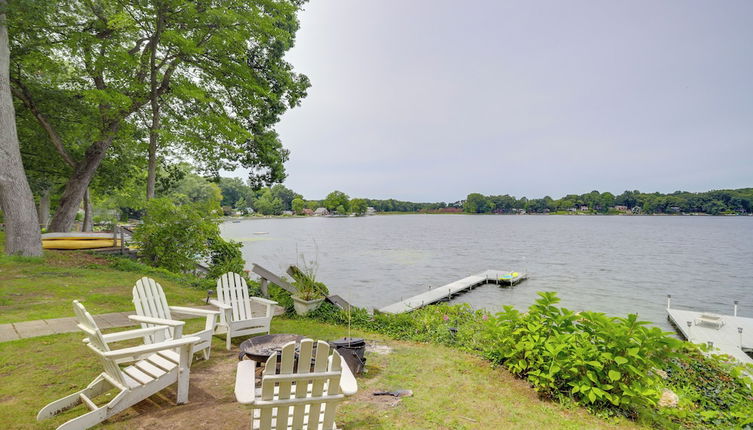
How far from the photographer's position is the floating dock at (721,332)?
1215 centimetres

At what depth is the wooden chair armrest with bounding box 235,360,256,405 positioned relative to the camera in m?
2.13

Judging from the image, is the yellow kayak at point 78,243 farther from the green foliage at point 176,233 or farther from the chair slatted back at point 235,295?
the chair slatted back at point 235,295

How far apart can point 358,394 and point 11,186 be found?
37.9ft

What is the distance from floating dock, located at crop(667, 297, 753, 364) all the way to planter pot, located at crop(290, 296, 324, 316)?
42.4 ft

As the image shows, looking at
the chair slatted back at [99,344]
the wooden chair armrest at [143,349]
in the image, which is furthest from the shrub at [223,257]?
the wooden chair armrest at [143,349]

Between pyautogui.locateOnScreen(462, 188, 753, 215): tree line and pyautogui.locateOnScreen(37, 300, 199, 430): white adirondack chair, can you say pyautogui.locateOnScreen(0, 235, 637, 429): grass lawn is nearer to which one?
pyautogui.locateOnScreen(37, 300, 199, 430): white adirondack chair

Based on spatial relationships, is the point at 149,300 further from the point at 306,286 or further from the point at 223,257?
the point at 223,257

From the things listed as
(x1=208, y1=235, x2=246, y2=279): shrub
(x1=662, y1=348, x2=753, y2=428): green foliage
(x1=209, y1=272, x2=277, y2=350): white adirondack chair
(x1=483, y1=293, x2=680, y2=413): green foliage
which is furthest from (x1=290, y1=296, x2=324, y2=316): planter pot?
(x1=662, y1=348, x2=753, y2=428): green foliage

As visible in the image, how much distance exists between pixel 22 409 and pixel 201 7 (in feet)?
40.0

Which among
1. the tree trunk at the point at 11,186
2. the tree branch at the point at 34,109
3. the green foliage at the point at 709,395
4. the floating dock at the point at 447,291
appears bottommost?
the floating dock at the point at 447,291

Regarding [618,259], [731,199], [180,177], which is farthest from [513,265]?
[731,199]

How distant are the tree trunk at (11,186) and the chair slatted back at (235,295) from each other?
8.38 m

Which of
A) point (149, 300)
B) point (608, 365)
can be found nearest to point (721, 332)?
point (608, 365)

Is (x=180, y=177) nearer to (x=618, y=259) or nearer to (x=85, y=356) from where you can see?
(x=85, y=356)
